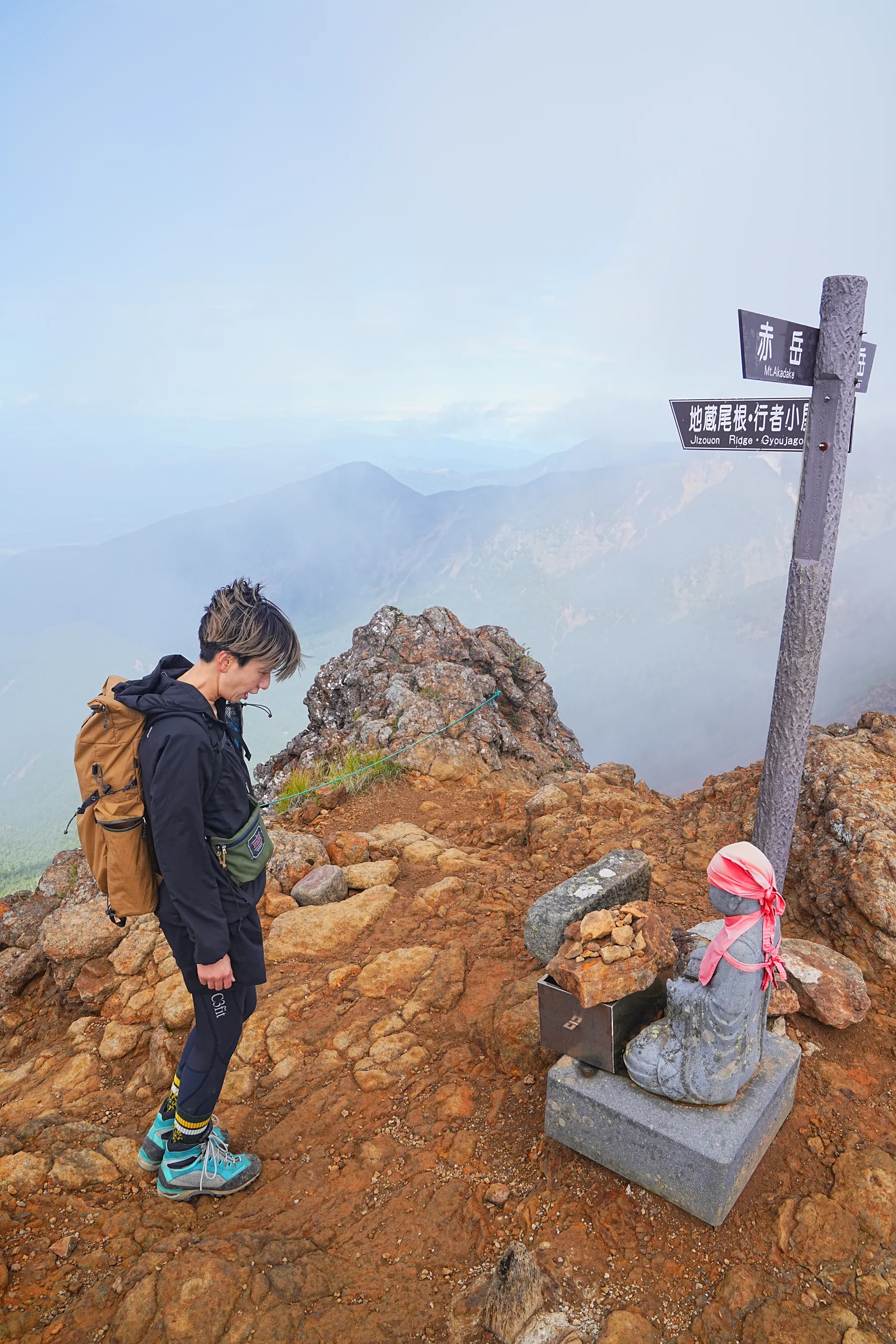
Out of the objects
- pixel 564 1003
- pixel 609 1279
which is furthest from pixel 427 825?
pixel 609 1279

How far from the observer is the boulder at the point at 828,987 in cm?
370

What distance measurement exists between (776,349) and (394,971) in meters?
4.23

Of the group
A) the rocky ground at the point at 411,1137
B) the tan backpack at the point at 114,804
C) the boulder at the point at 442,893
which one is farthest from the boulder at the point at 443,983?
the tan backpack at the point at 114,804

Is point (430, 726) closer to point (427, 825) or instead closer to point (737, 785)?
point (427, 825)

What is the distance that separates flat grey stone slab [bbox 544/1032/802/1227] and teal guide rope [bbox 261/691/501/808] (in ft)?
14.9

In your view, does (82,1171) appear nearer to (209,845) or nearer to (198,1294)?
(198,1294)

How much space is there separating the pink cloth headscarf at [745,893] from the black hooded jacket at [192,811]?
6.13 ft

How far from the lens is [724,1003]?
2852mm

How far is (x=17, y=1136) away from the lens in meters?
3.63

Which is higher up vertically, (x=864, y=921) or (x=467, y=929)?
(x=864, y=921)

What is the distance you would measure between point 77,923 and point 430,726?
463 centimetres

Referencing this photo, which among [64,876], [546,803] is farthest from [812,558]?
[64,876]

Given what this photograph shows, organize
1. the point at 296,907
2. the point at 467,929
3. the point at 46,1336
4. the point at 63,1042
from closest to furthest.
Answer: the point at 46,1336 < the point at 63,1042 < the point at 467,929 < the point at 296,907

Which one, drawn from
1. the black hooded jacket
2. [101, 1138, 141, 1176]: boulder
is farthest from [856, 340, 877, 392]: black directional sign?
[101, 1138, 141, 1176]: boulder
